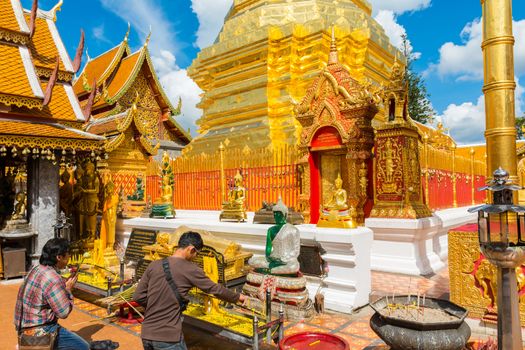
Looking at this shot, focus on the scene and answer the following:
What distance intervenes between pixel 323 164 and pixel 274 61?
461 centimetres

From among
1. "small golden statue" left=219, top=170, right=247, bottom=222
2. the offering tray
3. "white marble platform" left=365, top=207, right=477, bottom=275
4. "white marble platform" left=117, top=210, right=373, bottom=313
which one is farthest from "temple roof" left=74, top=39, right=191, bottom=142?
the offering tray

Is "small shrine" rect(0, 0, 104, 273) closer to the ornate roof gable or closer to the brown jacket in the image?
the ornate roof gable

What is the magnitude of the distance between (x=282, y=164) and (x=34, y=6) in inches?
285

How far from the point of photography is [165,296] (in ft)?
A: 9.53

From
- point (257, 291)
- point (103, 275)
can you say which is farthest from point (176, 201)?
point (257, 291)

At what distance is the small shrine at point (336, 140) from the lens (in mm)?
7293

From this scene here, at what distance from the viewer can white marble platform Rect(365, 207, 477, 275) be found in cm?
642

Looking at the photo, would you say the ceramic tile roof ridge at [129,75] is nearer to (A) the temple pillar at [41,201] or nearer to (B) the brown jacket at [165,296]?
(A) the temple pillar at [41,201]

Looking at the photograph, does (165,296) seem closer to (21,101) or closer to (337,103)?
(337,103)

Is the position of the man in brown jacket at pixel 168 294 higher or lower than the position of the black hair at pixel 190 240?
lower

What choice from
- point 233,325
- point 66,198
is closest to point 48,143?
point 66,198

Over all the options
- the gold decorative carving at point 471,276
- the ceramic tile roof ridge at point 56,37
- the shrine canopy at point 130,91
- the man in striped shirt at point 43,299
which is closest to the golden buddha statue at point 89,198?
the ceramic tile roof ridge at point 56,37

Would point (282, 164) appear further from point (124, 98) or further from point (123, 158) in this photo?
point (124, 98)

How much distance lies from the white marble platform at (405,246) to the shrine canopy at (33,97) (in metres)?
6.29
